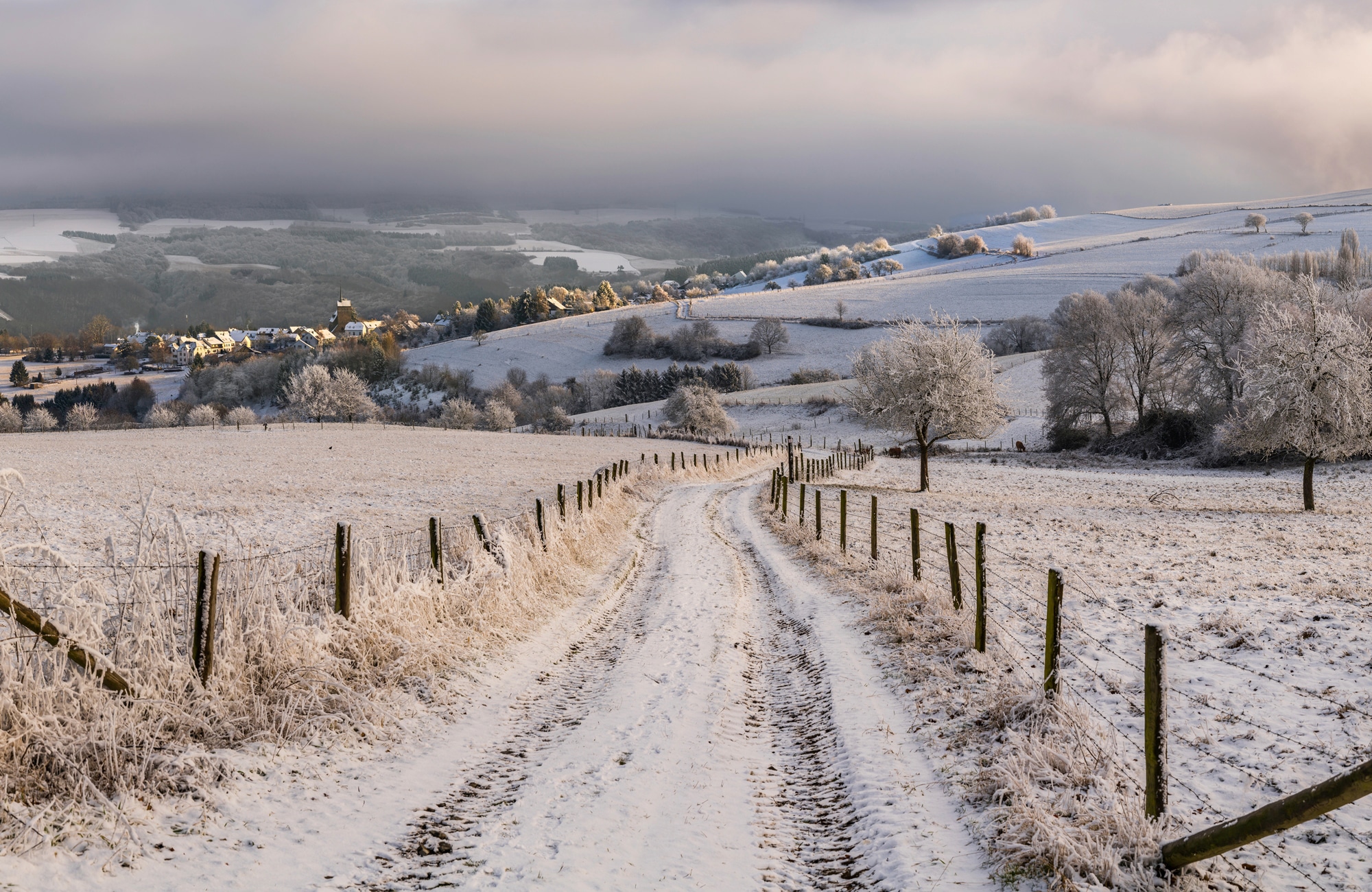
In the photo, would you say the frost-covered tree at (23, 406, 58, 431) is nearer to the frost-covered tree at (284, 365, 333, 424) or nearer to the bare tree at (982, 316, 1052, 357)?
the frost-covered tree at (284, 365, 333, 424)

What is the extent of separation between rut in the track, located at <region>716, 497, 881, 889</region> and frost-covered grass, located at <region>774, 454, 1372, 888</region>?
97 centimetres

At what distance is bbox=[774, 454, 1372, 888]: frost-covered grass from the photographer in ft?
16.7

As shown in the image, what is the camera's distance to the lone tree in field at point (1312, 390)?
91.5ft

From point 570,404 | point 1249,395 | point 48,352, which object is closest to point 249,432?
point 570,404

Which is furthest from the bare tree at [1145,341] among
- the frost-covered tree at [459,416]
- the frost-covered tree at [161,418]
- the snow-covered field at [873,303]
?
the frost-covered tree at [161,418]

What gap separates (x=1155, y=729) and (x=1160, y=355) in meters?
67.2

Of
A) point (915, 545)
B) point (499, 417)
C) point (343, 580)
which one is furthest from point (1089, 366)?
point (343, 580)

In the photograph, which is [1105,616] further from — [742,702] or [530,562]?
[530,562]

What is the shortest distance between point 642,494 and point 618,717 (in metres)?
23.5

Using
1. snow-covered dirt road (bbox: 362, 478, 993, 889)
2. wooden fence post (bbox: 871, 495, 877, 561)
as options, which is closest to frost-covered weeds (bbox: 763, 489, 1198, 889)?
snow-covered dirt road (bbox: 362, 478, 993, 889)

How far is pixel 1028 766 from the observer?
20.1ft

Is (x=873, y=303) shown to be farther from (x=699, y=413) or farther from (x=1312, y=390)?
(x=1312, y=390)

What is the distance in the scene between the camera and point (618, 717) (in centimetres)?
816

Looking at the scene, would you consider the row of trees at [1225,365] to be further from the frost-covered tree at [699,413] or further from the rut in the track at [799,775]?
the frost-covered tree at [699,413]
